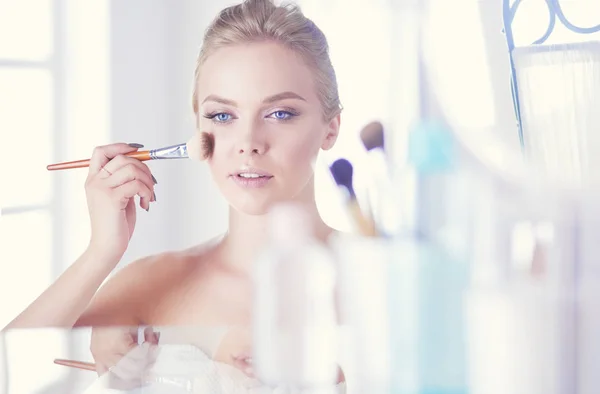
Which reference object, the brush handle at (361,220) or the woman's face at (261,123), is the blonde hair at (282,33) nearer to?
the woman's face at (261,123)

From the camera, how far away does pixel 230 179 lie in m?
0.92

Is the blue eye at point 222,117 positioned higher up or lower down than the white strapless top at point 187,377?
higher up

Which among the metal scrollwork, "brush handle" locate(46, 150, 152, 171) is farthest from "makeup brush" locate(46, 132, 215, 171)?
the metal scrollwork

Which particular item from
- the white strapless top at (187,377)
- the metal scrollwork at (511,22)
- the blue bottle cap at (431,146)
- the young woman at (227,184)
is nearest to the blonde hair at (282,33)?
the young woman at (227,184)

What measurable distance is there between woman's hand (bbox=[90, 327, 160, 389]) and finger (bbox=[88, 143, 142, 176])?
224 millimetres

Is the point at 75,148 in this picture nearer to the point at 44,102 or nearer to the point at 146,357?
the point at 44,102

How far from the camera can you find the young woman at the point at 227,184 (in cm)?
90

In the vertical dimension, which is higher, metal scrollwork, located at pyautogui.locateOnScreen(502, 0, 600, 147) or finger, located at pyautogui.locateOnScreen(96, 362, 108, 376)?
metal scrollwork, located at pyautogui.locateOnScreen(502, 0, 600, 147)

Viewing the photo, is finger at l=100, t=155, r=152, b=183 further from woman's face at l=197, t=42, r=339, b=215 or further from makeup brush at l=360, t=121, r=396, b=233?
makeup brush at l=360, t=121, r=396, b=233

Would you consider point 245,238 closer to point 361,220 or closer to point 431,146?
point 361,220

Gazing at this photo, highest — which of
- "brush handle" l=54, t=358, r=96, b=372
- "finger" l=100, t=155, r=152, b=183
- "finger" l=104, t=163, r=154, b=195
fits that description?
"finger" l=100, t=155, r=152, b=183

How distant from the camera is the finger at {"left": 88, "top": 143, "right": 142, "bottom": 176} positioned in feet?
3.08

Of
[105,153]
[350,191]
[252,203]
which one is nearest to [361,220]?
[350,191]

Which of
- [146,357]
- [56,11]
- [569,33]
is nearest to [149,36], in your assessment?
[56,11]
